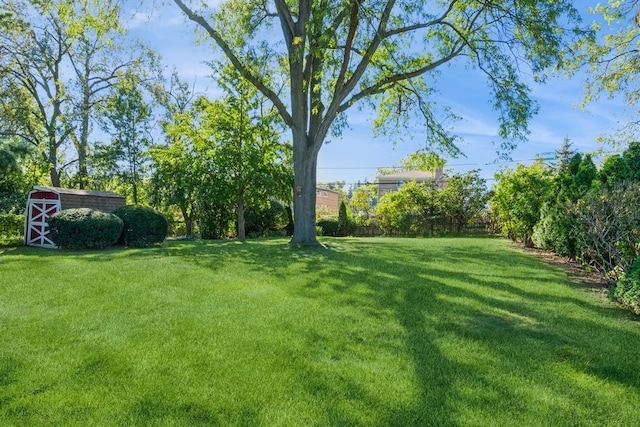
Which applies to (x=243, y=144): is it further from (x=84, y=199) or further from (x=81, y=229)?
(x=81, y=229)

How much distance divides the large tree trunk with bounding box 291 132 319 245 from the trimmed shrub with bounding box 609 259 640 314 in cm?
738

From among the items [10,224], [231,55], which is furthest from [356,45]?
[10,224]

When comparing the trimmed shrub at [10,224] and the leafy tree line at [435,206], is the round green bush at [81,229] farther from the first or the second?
the leafy tree line at [435,206]

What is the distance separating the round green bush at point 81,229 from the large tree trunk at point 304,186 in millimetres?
5288

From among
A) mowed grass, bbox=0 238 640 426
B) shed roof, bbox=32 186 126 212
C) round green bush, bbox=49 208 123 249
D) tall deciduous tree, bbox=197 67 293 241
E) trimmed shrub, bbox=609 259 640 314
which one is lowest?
mowed grass, bbox=0 238 640 426

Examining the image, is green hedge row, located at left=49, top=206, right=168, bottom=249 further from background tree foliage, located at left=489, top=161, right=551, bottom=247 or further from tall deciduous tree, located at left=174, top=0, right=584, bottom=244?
background tree foliage, located at left=489, top=161, right=551, bottom=247

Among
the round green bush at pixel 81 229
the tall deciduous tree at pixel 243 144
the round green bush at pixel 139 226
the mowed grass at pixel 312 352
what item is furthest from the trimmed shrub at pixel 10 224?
the mowed grass at pixel 312 352

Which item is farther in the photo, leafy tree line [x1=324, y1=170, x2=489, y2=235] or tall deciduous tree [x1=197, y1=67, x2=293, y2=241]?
leafy tree line [x1=324, y1=170, x2=489, y2=235]

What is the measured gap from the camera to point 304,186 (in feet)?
37.0

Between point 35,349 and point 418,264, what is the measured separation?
663cm

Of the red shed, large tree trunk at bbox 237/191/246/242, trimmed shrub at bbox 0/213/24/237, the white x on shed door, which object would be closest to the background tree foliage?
large tree trunk at bbox 237/191/246/242

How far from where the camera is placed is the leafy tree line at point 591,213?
620 centimetres

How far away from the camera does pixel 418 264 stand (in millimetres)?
8344

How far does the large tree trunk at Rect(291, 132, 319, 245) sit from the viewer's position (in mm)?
11250
